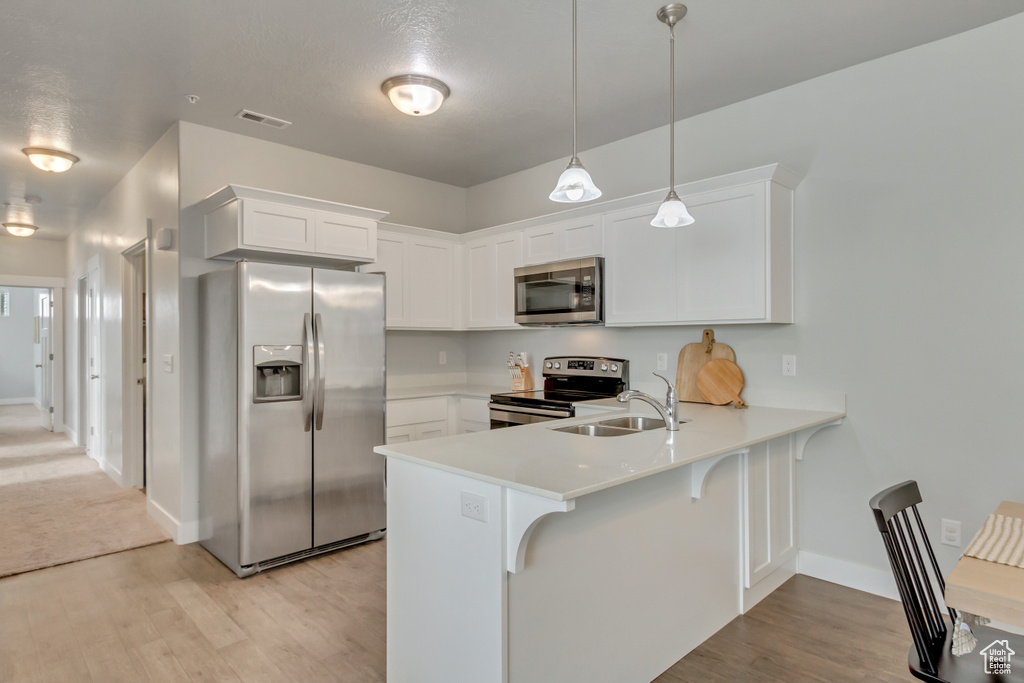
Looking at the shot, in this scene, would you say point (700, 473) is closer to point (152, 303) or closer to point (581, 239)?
point (581, 239)

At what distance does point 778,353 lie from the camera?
3.27m

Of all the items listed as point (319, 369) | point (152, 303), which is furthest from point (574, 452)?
point (152, 303)

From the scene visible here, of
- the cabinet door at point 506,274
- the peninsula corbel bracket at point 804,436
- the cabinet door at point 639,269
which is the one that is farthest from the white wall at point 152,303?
the peninsula corbel bracket at point 804,436

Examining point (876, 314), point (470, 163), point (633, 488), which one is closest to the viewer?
point (633, 488)

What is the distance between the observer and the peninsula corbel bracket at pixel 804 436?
303cm

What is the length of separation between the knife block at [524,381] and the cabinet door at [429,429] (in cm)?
63

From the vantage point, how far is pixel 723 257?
3150mm

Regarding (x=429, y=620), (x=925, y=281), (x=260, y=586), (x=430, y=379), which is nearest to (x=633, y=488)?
(x=429, y=620)

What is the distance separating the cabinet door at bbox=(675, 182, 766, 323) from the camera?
9.92 feet

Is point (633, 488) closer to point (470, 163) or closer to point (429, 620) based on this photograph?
point (429, 620)

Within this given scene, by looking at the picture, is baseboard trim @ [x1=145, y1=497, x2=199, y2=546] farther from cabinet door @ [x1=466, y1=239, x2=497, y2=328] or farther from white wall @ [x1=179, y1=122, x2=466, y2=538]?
cabinet door @ [x1=466, y1=239, x2=497, y2=328]

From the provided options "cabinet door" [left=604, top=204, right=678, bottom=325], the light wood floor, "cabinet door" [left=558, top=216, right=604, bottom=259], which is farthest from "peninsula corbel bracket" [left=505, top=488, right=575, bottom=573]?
"cabinet door" [left=558, top=216, right=604, bottom=259]

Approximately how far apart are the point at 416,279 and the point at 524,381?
115cm

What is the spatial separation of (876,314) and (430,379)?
3.30m
